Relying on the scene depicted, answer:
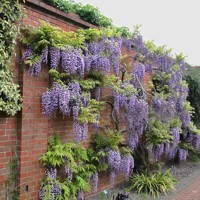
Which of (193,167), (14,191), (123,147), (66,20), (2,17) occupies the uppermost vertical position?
(66,20)

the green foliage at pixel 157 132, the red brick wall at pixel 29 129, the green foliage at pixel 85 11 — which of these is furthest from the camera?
the green foliage at pixel 157 132

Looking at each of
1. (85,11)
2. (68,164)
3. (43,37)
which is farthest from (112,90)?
(43,37)

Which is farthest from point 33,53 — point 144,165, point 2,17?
point 144,165

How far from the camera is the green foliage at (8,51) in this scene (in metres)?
3.50

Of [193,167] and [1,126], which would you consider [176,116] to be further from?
[1,126]

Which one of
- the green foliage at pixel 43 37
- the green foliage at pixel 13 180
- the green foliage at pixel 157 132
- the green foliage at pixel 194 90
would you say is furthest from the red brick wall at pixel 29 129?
the green foliage at pixel 194 90

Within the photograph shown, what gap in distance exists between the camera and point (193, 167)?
9.02 metres

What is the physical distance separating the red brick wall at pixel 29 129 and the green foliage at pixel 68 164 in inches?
5.1

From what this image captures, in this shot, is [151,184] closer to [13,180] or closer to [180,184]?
[180,184]

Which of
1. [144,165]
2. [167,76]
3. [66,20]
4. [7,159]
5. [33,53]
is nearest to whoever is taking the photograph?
[7,159]

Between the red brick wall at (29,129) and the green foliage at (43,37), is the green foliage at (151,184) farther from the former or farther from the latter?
the green foliage at (43,37)

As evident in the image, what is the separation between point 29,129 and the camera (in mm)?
4051

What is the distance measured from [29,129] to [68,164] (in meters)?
0.89

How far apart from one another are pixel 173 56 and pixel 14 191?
5.38 metres
